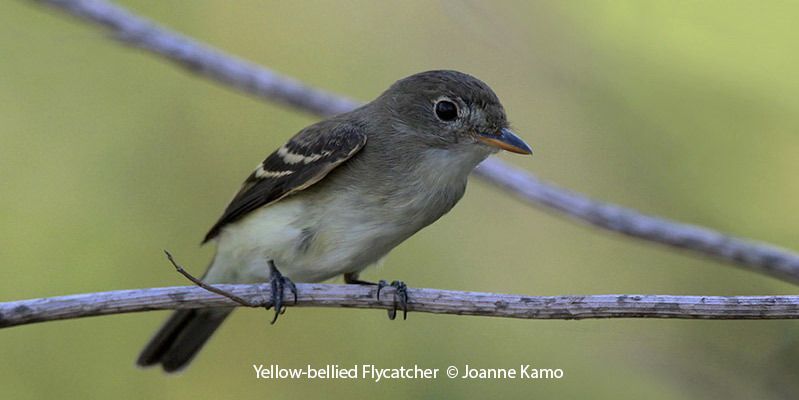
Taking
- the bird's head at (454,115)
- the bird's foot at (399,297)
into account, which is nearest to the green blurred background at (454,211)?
the bird's head at (454,115)

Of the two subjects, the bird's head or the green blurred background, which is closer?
the bird's head

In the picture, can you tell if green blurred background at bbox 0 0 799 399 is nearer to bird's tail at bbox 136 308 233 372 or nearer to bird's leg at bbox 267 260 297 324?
bird's tail at bbox 136 308 233 372

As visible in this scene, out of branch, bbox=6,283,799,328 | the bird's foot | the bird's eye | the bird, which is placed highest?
the bird's eye

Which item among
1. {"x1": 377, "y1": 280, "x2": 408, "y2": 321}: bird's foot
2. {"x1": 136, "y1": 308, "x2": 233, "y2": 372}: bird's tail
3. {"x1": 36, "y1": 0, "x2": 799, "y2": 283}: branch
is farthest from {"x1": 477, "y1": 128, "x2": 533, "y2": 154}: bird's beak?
{"x1": 136, "y1": 308, "x2": 233, "y2": 372}: bird's tail

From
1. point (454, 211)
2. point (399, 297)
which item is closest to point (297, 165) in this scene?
point (399, 297)

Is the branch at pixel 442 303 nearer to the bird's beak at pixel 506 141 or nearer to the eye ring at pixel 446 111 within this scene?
the bird's beak at pixel 506 141

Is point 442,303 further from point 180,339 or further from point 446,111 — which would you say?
point 180,339

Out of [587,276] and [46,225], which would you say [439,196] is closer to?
[587,276]
